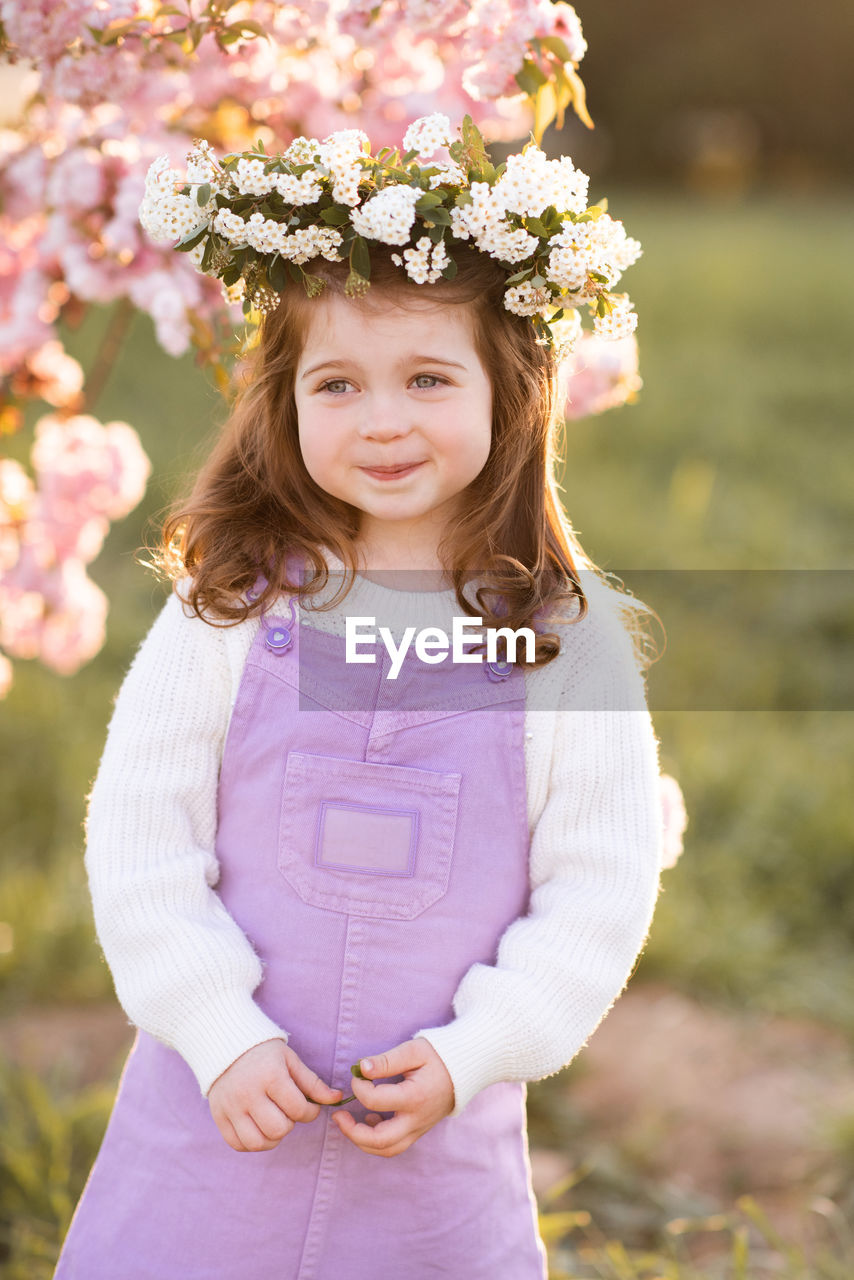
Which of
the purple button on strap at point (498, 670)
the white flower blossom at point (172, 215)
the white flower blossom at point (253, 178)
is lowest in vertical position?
the purple button on strap at point (498, 670)

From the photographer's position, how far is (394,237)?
4.31 feet

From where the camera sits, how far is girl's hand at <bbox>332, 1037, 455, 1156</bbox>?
1333mm

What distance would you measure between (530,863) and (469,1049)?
228mm

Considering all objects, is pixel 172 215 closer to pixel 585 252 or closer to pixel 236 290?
pixel 236 290

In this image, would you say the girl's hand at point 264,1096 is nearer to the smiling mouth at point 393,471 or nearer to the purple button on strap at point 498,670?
the purple button on strap at point 498,670

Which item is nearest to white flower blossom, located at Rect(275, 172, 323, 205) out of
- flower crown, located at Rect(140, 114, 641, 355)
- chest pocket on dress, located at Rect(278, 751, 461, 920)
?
flower crown, located at Rect(140, 114, 641, 355)

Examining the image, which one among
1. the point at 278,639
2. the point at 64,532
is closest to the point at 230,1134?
the point at 278,639

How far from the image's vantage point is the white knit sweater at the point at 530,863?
139cm

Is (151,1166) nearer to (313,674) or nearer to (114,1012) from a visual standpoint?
(313,674)

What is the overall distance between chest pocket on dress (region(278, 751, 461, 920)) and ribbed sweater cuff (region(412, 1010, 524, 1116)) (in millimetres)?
132

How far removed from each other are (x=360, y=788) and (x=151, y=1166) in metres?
0.51

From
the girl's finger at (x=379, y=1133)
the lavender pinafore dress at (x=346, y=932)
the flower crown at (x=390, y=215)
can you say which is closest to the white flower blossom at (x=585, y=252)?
the flower crown at (x=390, y=215)

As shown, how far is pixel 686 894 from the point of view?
3.41 metres

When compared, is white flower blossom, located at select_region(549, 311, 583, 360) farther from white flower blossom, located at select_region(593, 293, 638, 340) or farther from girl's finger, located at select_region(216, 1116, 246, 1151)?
girl's finger, located at select_region(216, 1116, 246, 1151)
